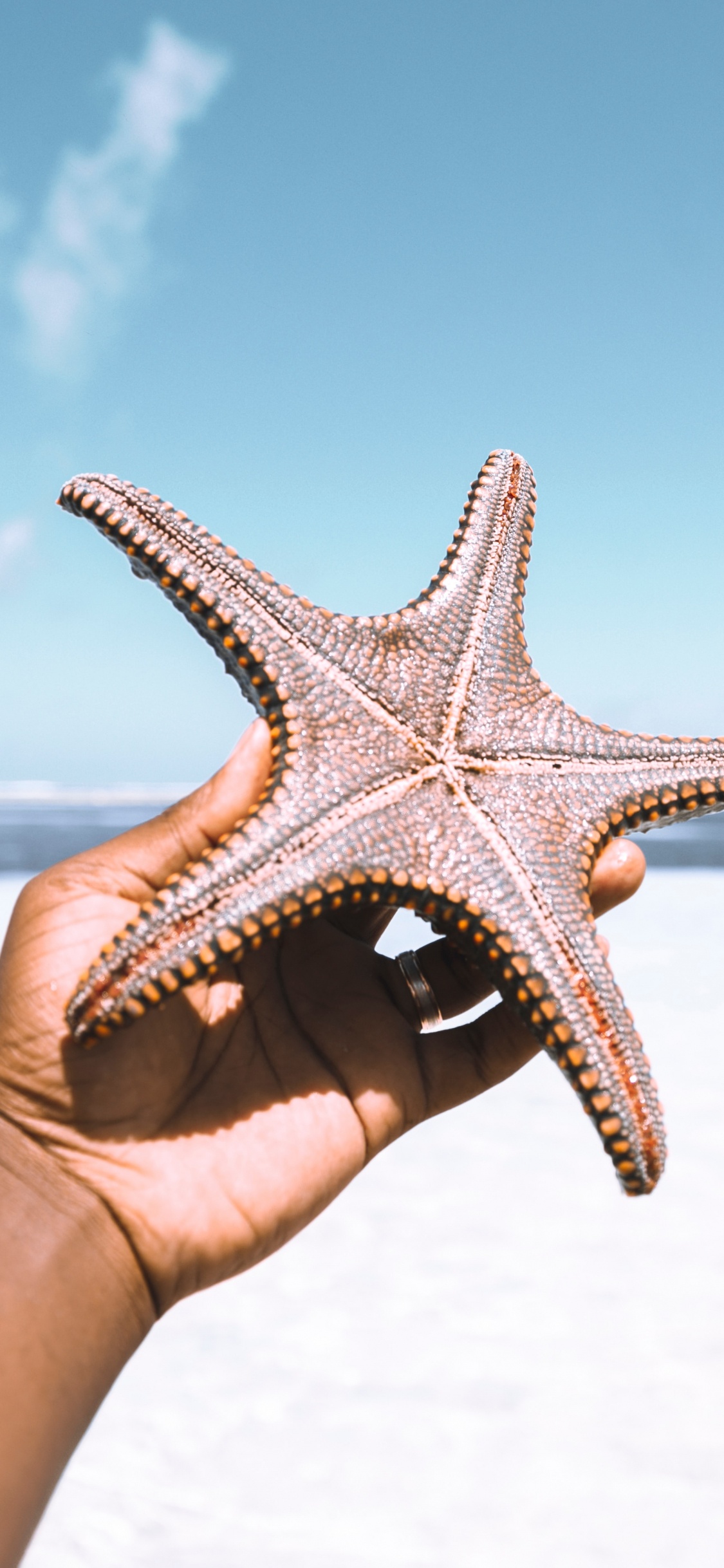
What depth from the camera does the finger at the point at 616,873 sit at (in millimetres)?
2859

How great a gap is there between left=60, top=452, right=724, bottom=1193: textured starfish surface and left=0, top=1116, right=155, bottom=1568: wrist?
58 cm

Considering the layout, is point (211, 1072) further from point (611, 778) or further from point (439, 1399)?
point (439, 1399)

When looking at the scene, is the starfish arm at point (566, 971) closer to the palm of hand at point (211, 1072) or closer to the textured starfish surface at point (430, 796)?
the textured starfish surface at point (430, 796)

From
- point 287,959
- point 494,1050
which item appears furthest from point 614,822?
point 287,959

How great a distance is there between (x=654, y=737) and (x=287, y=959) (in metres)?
1.36

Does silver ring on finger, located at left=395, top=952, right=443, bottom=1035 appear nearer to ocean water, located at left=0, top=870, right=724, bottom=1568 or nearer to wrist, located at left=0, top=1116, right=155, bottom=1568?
wrist, located at left=0, top=1116, right=155, bottom=1568

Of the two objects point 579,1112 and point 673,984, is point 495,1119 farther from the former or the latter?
point 673,984

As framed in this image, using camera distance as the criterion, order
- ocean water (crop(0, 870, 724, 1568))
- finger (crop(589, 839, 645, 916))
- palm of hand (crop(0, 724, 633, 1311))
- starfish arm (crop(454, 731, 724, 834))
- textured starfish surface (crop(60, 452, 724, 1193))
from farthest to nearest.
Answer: ocean water (crop(0, 870, 724, 1568)), finger (crop(589, 839, 645, 916)), starfish arm (crop(454, 731, 724, 834)), palm of hand (crop(0, 724, 633, 1311)), textured starfish surface (crop(60, 452, 724, 1193))

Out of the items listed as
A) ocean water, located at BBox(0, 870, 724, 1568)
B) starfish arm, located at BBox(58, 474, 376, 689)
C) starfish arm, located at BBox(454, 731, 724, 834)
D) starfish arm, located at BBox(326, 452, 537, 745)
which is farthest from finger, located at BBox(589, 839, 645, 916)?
ocean water, located at BBox(0, 870, 724, 1568)

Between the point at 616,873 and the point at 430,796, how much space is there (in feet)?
2.40

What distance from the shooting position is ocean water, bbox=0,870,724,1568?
11.2ft

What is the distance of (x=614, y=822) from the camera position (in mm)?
2703

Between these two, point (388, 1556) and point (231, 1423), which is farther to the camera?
point (231, 1423)

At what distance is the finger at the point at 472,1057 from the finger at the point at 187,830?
1.02 metres
